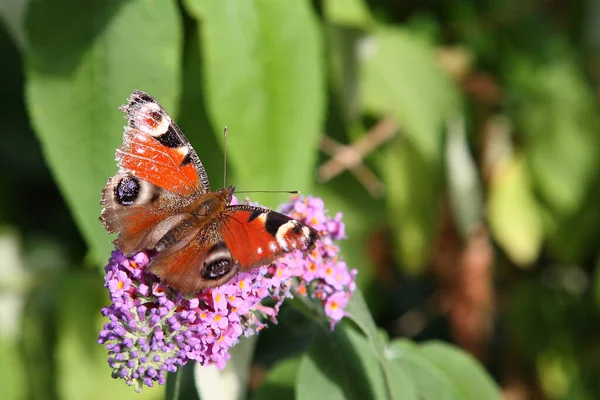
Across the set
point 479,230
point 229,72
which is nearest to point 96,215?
point 229,72

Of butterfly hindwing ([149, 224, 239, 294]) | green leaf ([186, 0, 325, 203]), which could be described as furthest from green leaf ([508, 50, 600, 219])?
butterfly hindwing ([149, 224, 239, 294])

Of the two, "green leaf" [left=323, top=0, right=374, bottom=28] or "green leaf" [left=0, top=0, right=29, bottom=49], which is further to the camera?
"green leaf" [left=323, top=0, right=374, bottom=28]

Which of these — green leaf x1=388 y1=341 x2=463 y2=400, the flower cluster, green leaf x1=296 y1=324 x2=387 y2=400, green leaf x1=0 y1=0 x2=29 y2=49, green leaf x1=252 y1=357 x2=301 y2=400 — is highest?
green leaf x1=0 y1=0 x2=29 y2=49

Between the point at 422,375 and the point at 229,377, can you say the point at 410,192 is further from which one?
the point at 229,377

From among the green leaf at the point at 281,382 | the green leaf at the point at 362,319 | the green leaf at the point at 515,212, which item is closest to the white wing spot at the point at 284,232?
the green leaf at the point at 362,319

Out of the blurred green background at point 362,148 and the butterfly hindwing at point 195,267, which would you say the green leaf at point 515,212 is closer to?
the blurred green background at point 362,148

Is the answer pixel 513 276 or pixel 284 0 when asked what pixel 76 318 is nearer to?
pixel 284 0

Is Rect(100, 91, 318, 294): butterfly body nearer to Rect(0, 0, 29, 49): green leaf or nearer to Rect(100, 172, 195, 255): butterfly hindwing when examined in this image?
Rect(100, 172, 195, 255): butterfly hindwing
